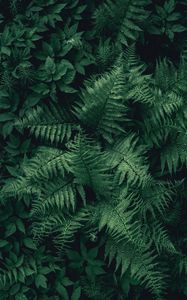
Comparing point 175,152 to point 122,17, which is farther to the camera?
point 122,17

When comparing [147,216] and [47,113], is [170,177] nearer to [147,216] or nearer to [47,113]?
[147,216]

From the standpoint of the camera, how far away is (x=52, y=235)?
4453mm

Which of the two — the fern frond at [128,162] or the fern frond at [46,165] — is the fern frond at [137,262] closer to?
the fern frond at [128,162]

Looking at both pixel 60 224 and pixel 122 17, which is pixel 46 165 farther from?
pixel 122 17

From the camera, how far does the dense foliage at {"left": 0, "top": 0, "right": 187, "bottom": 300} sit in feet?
13.7

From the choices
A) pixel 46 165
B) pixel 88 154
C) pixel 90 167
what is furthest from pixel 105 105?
pixel 46 165

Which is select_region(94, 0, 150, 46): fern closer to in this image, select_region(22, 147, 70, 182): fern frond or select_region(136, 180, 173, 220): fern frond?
select_region(22, 147, 70, 182): fern frond

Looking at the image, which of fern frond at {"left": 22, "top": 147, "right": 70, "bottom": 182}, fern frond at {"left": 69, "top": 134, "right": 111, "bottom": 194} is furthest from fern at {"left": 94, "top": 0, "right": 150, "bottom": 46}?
fern frond at {"left": 22, "top": 147, "right": 70, "bottom": 182}

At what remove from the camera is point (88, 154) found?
411cm

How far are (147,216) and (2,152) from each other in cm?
147

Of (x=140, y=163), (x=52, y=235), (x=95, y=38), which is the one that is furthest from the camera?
(x=95, y=38)

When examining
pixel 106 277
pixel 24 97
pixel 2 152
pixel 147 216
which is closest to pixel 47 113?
pixel 24 97

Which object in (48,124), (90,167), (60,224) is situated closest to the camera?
(90,167)

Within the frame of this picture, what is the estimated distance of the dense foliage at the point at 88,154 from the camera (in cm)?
417
